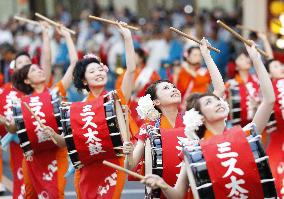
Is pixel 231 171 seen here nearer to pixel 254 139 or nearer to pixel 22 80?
pixel 254 139

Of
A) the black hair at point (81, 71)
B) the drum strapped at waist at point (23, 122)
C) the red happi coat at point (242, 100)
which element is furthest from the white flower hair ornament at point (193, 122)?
the red happi coat at point (242, 100)

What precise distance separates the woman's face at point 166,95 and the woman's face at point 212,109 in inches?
42.7

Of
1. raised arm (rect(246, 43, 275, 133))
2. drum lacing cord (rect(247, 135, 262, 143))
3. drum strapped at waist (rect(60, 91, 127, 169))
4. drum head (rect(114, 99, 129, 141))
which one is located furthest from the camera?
drum strapped at waist (rect(60, 91, 127, 169))

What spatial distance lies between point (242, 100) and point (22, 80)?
283 centimetres

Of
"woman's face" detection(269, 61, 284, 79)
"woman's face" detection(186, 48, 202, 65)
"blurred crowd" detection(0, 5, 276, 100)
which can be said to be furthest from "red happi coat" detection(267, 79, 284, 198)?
"blurred crowd" detection(0, 5, 276, 100)

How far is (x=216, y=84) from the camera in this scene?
7.39 m

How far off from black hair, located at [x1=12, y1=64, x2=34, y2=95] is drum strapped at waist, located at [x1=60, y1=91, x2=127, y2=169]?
5.57ft

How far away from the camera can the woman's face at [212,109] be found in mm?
6445

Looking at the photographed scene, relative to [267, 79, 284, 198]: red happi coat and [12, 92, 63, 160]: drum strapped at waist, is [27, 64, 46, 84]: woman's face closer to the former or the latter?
[12, 92, 63, 160]: drum strapped at waist

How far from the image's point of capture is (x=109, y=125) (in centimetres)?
796

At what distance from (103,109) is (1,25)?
21306mm

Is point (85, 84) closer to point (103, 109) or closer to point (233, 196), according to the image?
point (103, 109)

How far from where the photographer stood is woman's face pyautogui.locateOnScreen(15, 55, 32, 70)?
10562 millimetres

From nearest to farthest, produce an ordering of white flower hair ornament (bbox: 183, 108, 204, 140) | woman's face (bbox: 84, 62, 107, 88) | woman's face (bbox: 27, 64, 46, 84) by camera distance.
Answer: white flower hair ornament (bbox: 183, 108, 204, 140), woman's face (bbox: 84, 62, 107, 88), woman's face (bbox: 27, 64, 46, 84)
